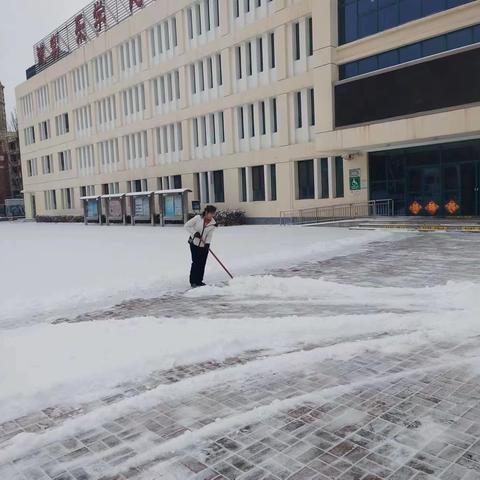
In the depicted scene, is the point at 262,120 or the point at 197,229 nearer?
the point at 197,229

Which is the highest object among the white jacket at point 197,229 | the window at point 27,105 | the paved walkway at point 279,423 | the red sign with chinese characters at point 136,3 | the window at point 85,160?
the red sign with chinese characters at point 136,3

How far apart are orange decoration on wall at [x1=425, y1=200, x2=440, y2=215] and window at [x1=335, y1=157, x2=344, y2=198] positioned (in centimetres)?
411

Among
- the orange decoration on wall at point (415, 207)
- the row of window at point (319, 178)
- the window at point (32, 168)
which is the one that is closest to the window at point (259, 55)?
the row of window at point (319, 178)

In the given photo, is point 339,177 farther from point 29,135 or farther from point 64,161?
point 29,135

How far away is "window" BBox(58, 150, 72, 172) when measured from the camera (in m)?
46.4

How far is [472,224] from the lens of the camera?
59.3ft

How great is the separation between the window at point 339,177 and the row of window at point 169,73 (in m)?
5.47

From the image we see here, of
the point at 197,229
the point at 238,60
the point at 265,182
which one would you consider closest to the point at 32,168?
the point at 238,60

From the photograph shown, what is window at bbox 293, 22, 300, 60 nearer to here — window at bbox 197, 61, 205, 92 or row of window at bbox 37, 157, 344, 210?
row of window at bbox 37, 157, 344, 210

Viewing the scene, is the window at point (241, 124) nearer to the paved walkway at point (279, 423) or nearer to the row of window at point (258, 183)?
the row of window at point (258, 183)

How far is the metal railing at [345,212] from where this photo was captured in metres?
24.0

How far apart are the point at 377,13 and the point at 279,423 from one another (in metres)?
22.0

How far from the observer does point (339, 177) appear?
25.2m

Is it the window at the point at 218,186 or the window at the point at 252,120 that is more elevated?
the window at the point at 252,120
